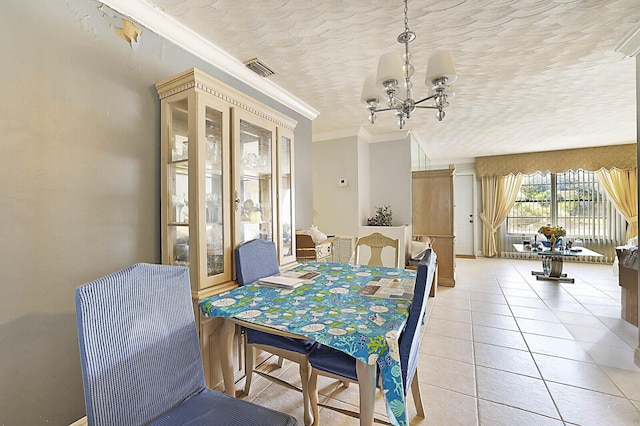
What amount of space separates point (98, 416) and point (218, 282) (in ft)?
3.35

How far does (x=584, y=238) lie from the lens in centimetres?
632

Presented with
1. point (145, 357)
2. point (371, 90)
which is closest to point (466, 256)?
point (371, 90)

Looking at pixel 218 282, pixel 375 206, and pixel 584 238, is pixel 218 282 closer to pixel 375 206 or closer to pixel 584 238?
pixel 375 206

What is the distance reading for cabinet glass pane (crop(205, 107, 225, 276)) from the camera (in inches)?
72.6

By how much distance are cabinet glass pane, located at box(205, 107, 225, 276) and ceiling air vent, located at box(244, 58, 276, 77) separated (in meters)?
0.86

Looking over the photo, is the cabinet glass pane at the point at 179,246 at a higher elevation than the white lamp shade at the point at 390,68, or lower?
lower

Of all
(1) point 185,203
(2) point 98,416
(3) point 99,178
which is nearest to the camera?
(2) point 98,416

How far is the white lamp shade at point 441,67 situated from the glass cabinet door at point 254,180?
129 centimetres

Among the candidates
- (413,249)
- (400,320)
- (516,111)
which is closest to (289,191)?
(400,320)

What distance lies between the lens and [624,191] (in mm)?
5773

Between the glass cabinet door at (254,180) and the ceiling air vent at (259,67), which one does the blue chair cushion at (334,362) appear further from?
the ceiling air vent at (259,67)

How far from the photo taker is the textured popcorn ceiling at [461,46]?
1.85m

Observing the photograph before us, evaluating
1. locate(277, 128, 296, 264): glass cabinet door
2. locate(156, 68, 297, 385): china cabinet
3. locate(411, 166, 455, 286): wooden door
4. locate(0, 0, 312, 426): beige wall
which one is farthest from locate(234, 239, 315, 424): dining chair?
locate(411, 166, 455, 286): wooden door

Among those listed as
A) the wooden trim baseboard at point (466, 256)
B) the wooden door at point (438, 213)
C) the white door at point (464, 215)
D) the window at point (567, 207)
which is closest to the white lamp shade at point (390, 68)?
the wooden door at point (438, 213)
